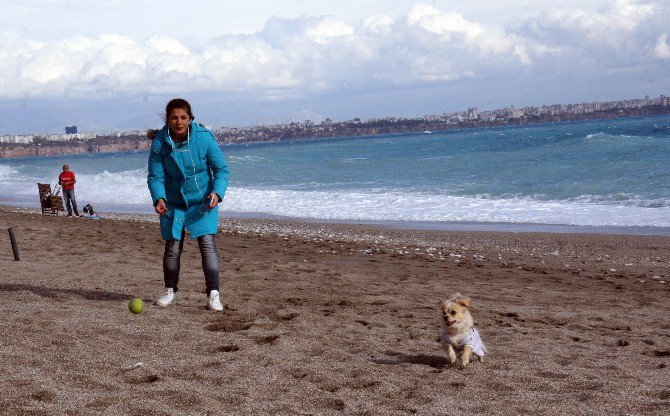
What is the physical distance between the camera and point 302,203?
25016mm

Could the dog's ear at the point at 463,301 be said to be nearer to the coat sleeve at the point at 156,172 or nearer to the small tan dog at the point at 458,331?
the small tan dog at the point at 458,331

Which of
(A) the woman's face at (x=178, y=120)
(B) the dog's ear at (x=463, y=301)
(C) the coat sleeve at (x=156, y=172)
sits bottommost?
(B) the dog's ear at (x=463, y=301)

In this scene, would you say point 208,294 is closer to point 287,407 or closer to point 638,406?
point 287,407

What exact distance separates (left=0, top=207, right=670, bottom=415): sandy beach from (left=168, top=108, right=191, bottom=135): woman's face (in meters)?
1.40

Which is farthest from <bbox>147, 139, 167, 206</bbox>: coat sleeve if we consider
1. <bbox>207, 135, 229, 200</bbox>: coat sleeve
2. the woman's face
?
<bbox>207, 135, 229, 200</bbox>: coat sleeve

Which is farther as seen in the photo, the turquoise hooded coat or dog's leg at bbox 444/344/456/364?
the turquoise hooded coat

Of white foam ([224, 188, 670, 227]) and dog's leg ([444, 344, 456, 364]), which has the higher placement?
dog's leg ([444, 344, 456, 364])

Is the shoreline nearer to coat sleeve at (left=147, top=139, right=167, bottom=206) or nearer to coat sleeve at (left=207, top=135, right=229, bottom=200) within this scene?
coat sleeve at (left=207, top=135, right=229, bottom=200)

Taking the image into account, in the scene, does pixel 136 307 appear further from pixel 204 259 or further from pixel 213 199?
pixel 213 199

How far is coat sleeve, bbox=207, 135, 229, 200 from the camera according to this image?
6.04m

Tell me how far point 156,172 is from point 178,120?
0.45 meters

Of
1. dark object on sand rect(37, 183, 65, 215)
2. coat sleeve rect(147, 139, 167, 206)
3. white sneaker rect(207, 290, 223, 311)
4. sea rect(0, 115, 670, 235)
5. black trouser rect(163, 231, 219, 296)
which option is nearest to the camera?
coat sleeve rect(147, 139, 167, 206)

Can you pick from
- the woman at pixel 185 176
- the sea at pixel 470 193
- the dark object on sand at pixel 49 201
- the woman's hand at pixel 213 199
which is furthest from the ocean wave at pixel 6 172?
the woman's hand at pixel 213 199

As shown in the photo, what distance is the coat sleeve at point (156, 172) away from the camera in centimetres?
604
